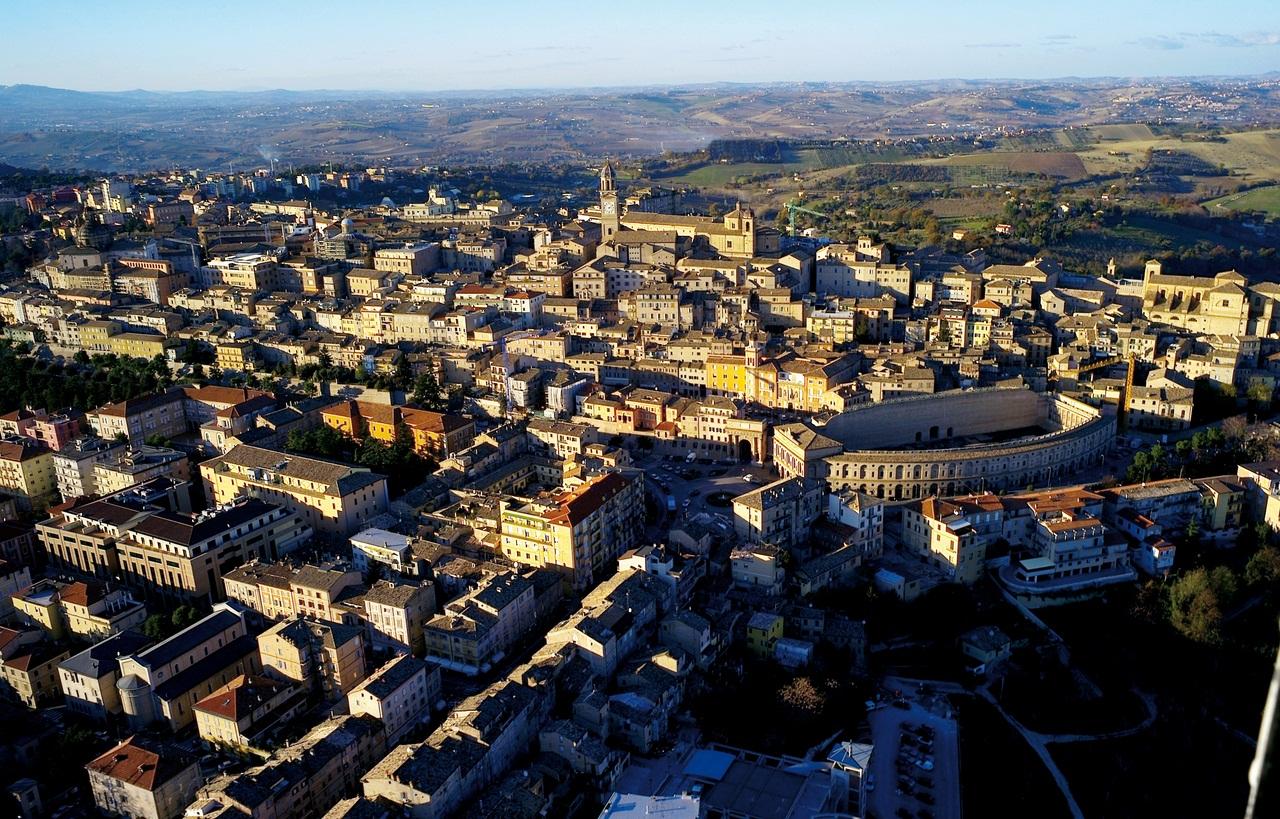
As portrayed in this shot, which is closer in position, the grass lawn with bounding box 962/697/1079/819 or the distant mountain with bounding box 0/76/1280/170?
the grass lawn with bounding box 962/697/1079/819

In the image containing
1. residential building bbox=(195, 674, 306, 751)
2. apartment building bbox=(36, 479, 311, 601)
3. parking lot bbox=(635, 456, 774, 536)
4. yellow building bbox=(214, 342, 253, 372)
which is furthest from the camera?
yellow building bbox=(214, 342, 253, 372)

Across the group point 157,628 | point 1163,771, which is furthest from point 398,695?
point 1163,771

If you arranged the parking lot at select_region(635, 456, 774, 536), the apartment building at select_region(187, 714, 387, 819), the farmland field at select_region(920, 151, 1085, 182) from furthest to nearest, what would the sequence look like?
1. the farmland field at select_region(920, 151, 1085, 182)
2. the parking lot at select_region(635, 456, 774, 536)
3. the apartment building at select_region(187, 714, 387, 819)

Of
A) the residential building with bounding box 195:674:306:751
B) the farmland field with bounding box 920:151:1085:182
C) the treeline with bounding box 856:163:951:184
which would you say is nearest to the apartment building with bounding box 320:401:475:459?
the residential building with bounding box 195:674:306:751

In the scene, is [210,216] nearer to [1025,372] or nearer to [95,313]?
[95,313]

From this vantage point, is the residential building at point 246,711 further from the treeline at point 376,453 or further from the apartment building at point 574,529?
the treeline at point 376,453

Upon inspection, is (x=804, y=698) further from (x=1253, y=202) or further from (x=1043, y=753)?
(x=1253, y=202)

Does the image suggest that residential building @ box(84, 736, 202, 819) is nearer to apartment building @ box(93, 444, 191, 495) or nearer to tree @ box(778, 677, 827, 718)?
tree @ box(778, 677, 827, 718)

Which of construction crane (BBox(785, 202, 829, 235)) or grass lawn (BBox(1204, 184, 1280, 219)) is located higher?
construction crane (BBox(785, 202, 829, 235))
